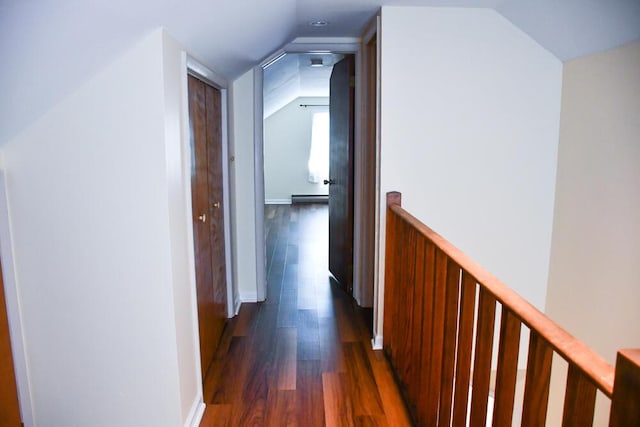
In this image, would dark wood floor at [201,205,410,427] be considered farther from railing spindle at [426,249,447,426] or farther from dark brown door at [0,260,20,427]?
dark brown door at [0,260,20,427]

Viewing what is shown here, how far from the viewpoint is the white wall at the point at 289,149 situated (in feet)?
29.1

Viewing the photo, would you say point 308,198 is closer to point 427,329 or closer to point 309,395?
point 309,395

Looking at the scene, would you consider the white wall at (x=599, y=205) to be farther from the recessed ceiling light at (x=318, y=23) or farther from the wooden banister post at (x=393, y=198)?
the recessed ceiling light at (x=318, y=23)

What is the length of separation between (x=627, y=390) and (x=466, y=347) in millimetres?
795

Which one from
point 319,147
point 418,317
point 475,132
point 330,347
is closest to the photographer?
point 418,317

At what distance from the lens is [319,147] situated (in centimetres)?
888

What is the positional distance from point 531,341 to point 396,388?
1.53 metres

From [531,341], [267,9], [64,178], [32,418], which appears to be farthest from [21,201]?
[531,341]

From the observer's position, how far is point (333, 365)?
269cm

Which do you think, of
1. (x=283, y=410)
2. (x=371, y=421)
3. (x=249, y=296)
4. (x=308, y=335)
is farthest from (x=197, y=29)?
(x=249, y=296)

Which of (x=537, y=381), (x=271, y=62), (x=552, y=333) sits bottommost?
(x=537, y=381)

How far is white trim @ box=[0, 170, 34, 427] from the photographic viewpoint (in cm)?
171

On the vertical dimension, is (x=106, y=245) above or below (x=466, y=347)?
above

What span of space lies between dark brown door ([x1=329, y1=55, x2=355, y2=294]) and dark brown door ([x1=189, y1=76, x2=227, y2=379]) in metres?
1.12
